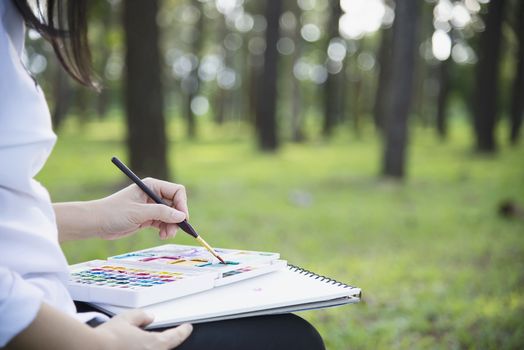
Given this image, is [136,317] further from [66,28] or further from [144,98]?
[144,98]

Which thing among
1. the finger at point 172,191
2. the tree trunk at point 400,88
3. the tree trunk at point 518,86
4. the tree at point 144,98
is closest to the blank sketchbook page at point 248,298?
the finger at point 172,191

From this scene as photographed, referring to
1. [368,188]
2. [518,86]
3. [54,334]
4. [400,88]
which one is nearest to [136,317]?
[54,334]

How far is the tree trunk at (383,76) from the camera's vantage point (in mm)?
24406

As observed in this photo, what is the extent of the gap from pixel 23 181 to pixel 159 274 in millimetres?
421

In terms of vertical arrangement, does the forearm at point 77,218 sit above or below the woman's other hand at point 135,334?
above

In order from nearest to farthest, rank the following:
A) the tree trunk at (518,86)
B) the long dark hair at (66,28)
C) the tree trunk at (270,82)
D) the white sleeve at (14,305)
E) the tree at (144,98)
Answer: the white sleeve at (14,305) → the long dark hair at (66,28) → the tree at (144,98) → the tree trunk at (270,82) → the tree trunk at (518,86)

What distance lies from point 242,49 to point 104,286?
34899 millimetres

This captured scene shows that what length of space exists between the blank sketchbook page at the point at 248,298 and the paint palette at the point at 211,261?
3 cm

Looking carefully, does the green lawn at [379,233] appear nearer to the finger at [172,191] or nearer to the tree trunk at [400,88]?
the tree trunk at [400,88]

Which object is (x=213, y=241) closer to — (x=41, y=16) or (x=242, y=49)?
(x=41, y=16)

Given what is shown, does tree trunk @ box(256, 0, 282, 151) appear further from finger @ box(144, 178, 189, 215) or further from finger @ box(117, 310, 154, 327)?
finger @ box(117, 310, 154, 327)

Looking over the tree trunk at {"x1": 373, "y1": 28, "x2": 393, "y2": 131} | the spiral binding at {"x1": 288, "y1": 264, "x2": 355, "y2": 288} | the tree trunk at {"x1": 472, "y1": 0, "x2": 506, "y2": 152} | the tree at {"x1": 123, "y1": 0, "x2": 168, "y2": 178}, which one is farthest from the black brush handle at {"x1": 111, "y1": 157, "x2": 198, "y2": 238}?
the tree trunk at {"x1": 373, "y1": 28, "x2": 393, "y2": 131}

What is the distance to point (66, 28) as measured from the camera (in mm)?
1394

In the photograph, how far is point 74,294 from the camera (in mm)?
1374
